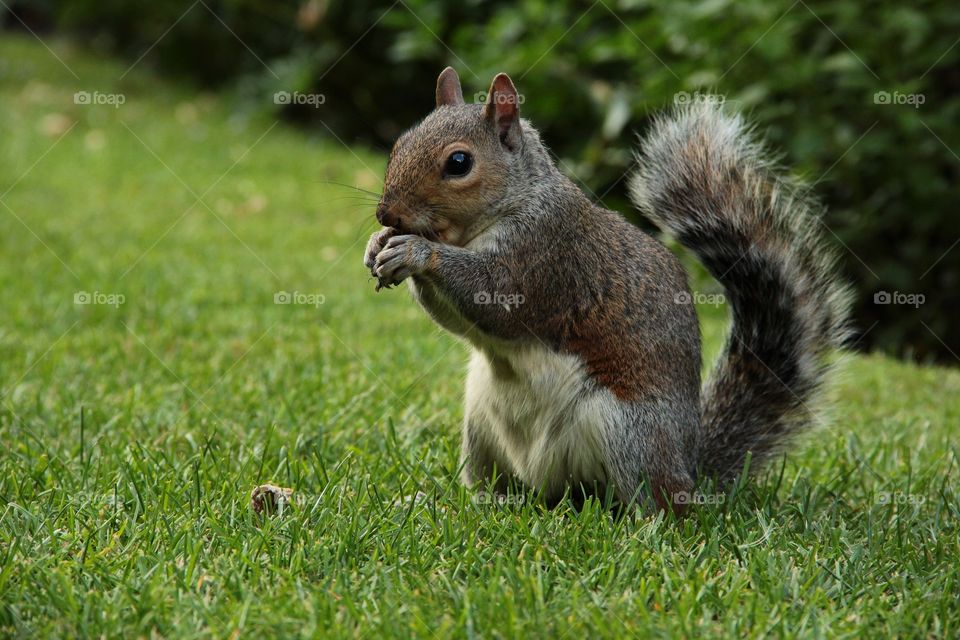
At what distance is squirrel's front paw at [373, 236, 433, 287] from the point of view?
2457 mm

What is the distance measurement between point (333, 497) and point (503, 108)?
1.08 m

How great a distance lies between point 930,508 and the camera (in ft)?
9.18

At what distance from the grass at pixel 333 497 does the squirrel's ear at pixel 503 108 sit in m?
0.52

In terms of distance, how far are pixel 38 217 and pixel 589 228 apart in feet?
14.5

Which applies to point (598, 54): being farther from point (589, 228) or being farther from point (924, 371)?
point (589, 228)

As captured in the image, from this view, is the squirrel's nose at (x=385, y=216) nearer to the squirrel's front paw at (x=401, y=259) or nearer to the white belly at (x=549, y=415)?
the squirrel's front paw at (x=401, y=259)

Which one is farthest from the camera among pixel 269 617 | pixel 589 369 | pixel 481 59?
pixel 481 59

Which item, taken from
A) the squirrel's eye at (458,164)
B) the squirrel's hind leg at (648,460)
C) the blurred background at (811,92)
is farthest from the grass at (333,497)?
the blurred background at (811,92)

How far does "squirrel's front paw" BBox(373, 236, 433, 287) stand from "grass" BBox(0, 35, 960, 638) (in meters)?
0.52

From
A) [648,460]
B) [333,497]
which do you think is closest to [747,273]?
[648,460]

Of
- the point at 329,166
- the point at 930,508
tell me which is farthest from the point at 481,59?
the point at 930,508

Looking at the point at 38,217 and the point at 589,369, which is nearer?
the point at 589,369

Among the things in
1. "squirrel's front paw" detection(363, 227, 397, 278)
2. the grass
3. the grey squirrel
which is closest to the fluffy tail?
the grey squirrel

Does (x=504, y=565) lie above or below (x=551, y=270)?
below
